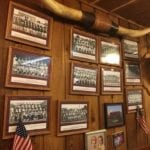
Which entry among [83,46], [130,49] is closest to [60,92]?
[83,46]

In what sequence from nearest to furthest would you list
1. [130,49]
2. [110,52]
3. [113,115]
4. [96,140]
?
[96,140] < [113,115] < [110,52] < [130,49]

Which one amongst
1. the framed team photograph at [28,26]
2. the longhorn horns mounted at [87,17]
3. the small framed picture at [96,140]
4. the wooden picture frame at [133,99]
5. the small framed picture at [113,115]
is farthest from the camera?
the wooden picture frame at [133,99]

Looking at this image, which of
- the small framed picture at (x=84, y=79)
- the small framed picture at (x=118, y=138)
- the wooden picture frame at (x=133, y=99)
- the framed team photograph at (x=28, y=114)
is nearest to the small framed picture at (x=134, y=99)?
the wooden picture frame at (x=133, y=99)

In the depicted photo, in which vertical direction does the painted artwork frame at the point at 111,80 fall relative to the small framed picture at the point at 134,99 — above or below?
above

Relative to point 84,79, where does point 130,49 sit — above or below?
above

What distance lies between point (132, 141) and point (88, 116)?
65 centimetres

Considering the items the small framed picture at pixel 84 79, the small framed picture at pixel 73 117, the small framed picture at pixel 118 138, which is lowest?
the small framed picture at pixel 118 138

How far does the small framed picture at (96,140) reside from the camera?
156 cm

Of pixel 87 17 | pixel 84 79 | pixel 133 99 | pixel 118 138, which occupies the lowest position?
pixel 118 138

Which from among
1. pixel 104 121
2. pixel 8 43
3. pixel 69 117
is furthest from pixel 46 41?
pixel 104 121

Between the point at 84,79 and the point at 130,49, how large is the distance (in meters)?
0.80

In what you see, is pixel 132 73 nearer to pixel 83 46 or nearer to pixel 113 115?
pixel 113 115

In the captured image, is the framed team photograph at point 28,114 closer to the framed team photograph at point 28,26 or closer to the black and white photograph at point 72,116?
the black and white photograph at point 72,116

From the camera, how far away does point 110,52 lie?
193cm
